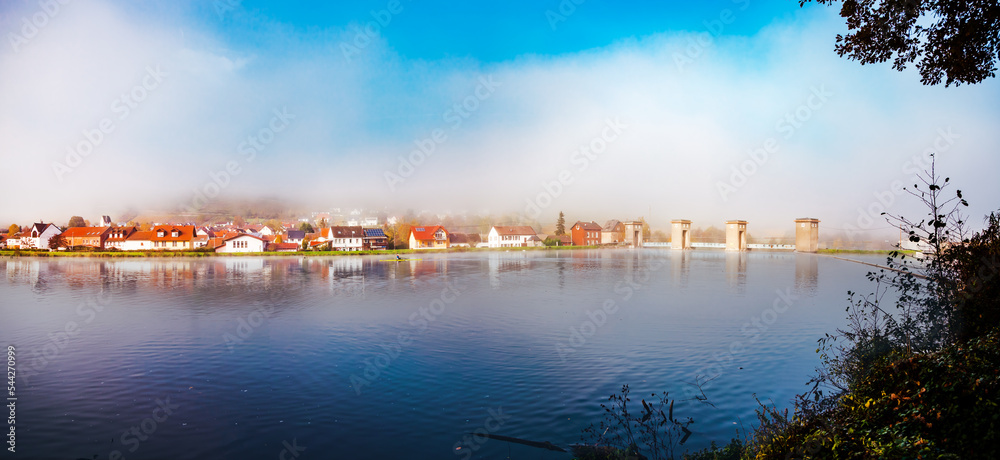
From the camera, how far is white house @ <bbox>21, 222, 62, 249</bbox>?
72.9m

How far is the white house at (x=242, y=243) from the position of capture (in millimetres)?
77625

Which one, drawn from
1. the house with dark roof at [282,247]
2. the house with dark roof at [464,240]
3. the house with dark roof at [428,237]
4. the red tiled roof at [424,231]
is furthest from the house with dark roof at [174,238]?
the house with dark roof at [464,240]

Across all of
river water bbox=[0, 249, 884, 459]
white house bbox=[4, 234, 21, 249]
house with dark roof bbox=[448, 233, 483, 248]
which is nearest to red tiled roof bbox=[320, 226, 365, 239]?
house with dark roof bbox=[448, 233, 483, 248]

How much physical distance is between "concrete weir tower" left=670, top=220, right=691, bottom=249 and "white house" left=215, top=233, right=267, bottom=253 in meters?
82.1

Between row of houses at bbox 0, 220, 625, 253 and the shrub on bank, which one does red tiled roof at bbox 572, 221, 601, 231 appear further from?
the shrub on bank

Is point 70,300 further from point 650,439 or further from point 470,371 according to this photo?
point 650,439

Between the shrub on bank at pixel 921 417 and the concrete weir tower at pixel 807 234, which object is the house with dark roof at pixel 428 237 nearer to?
the concrete weir tower at pixel 807 234

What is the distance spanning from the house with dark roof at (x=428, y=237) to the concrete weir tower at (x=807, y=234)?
66398 millimetres

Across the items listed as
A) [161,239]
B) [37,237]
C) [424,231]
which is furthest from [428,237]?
[37,237]

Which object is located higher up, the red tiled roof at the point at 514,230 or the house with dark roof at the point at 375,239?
the red tiled roof at the point at 514,230

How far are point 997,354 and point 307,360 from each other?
41.3 ft

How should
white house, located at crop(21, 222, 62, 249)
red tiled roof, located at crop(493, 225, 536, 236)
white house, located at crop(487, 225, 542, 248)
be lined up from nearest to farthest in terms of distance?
white house, located at crop(21, 222, 62, 249) < white house, located at crop(487, 225, 542, 248) < red tiled roof, located at crop(493, 225, 536, 236)

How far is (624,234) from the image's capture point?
393 feet

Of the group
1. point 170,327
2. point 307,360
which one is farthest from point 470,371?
point 170,327
